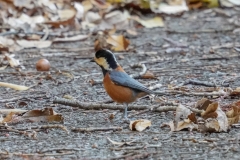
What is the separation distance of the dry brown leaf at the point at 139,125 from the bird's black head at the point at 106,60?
62 cm

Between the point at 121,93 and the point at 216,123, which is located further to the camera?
the point at 121,93

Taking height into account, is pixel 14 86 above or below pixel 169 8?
below

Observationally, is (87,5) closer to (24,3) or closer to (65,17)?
(65,17)

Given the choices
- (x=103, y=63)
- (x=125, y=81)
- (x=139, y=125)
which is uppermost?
(x=103, y=63)

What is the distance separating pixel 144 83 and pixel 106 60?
100 centimetres

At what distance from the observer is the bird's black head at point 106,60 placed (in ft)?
14.5

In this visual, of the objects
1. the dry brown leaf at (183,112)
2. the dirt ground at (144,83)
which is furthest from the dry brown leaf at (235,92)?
the dry brown leaf at (183,112)

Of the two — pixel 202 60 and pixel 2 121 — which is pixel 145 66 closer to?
pixel 202 60

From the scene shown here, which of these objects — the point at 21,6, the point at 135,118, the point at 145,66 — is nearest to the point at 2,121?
the point at 135,118

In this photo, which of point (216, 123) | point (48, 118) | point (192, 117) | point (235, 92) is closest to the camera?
point (216, 123)

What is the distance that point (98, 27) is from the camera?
839 centimetres

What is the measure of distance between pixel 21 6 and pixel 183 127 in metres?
4.84

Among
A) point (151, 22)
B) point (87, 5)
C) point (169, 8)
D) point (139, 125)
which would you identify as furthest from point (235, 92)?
point (169, 8)

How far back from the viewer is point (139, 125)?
3887mm
